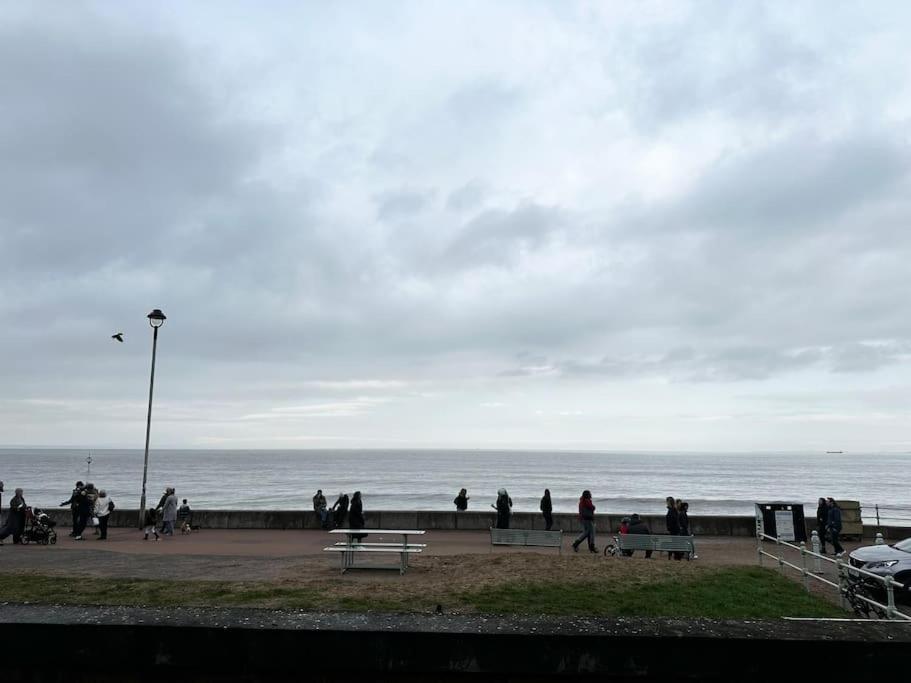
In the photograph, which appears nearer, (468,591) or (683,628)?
(683,628)

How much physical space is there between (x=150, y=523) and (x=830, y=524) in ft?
60.3

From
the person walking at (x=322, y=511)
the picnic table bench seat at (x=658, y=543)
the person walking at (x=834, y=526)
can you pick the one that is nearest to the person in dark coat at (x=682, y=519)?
the picnic table bench seat at (x=658, y=543)

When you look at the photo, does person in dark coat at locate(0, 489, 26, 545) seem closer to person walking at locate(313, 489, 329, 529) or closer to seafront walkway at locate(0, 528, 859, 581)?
seafront walkway at locate(0, 528, 859, 581)

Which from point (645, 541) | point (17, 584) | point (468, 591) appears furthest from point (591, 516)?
point (17, 584)

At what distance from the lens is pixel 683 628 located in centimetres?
350

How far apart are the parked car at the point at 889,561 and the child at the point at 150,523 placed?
52.1ft

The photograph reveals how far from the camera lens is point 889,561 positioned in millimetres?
12297

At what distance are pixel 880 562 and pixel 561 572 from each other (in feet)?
18.9

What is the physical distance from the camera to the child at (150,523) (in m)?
18.2

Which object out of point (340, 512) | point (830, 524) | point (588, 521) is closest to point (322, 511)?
point (340, 512)

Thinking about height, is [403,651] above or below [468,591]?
above

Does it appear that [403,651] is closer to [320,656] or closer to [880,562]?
[320,656]

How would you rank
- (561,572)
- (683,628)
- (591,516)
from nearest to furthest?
(683,628), (561,572), (591,516)

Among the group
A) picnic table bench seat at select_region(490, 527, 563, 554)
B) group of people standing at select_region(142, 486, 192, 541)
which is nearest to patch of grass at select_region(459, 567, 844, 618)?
picnic table bench seat at select_region(490, 527, 563, 554)
